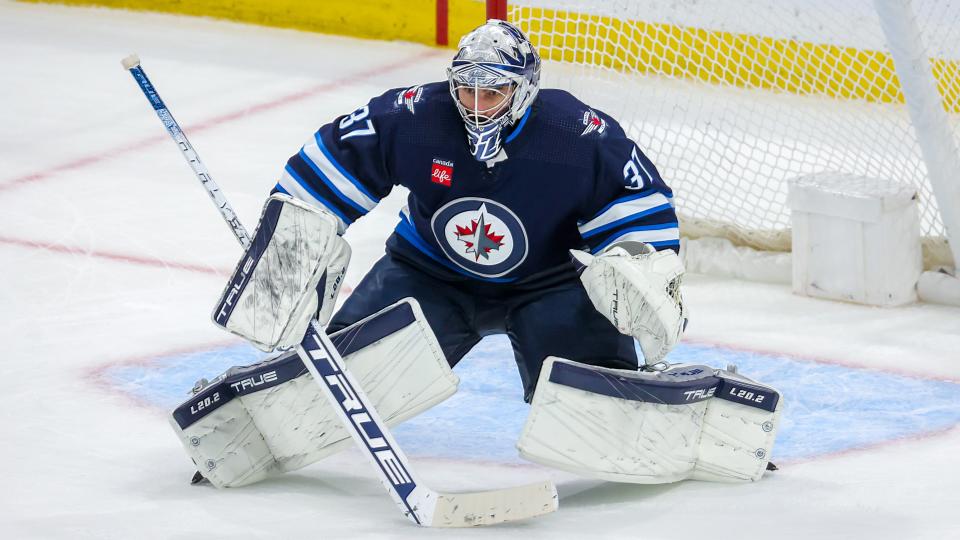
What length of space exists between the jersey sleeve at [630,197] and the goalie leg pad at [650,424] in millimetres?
249

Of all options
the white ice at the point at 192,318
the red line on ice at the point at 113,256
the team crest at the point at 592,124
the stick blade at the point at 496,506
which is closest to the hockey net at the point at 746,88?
the white ice at the point at 192,318

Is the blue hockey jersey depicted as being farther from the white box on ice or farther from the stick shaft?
the white box on ice

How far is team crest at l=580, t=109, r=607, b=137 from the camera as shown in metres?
2.85

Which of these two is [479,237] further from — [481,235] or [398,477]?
[398,477]

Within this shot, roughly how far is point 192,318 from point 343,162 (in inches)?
46.9

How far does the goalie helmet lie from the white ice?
2.17ft

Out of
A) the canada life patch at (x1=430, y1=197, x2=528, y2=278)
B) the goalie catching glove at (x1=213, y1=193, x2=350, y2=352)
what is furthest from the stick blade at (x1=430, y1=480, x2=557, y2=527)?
the canada life patch at (x1=430, y1=197, x2=528, y2=278)

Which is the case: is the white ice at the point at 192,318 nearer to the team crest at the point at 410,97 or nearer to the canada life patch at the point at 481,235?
the canada life patch at the point at 481,235

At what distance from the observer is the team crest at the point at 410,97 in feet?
9.46

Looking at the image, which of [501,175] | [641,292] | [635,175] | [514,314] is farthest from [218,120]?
[641,292]

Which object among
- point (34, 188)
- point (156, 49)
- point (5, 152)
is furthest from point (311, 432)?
point (156, 49)

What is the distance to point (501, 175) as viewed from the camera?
2.85m

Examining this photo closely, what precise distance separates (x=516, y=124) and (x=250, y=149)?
2.68 meters

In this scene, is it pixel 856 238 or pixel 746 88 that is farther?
pixel 746 88
